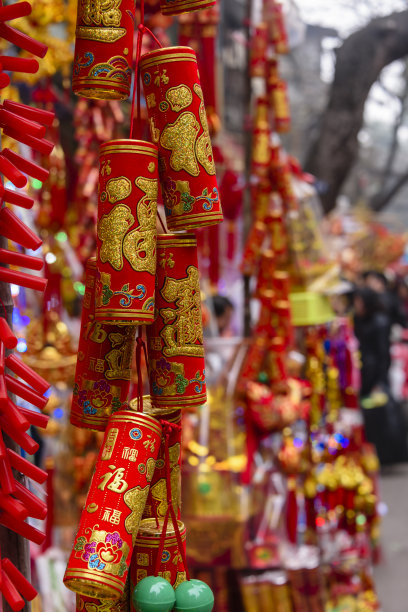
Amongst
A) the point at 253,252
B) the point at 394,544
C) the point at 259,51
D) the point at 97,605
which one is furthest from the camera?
the point at 394,544

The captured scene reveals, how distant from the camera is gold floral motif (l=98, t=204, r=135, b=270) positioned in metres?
1.07

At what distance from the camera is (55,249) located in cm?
240

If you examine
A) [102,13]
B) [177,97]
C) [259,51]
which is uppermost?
[259,51]

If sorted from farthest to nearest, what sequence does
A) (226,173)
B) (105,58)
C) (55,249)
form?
(226,173) → (55,249) → (105,58)

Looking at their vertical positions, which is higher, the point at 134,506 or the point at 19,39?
the point at 19,39

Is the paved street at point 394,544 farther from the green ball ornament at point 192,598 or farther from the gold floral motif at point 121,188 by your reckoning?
the gold floral motif at point 121,188

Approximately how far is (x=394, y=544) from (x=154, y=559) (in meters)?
3.99

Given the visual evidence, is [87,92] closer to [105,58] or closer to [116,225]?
[105,58]

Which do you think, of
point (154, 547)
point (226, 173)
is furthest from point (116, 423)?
point (226, 173)

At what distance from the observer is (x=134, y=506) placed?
1.03m

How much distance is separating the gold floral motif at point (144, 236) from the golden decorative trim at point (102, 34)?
0.64ft

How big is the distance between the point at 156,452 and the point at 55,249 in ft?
4.63

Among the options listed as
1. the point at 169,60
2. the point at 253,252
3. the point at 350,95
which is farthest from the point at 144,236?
the point at 350,95

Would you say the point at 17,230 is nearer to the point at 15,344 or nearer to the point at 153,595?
the point at 15,344
